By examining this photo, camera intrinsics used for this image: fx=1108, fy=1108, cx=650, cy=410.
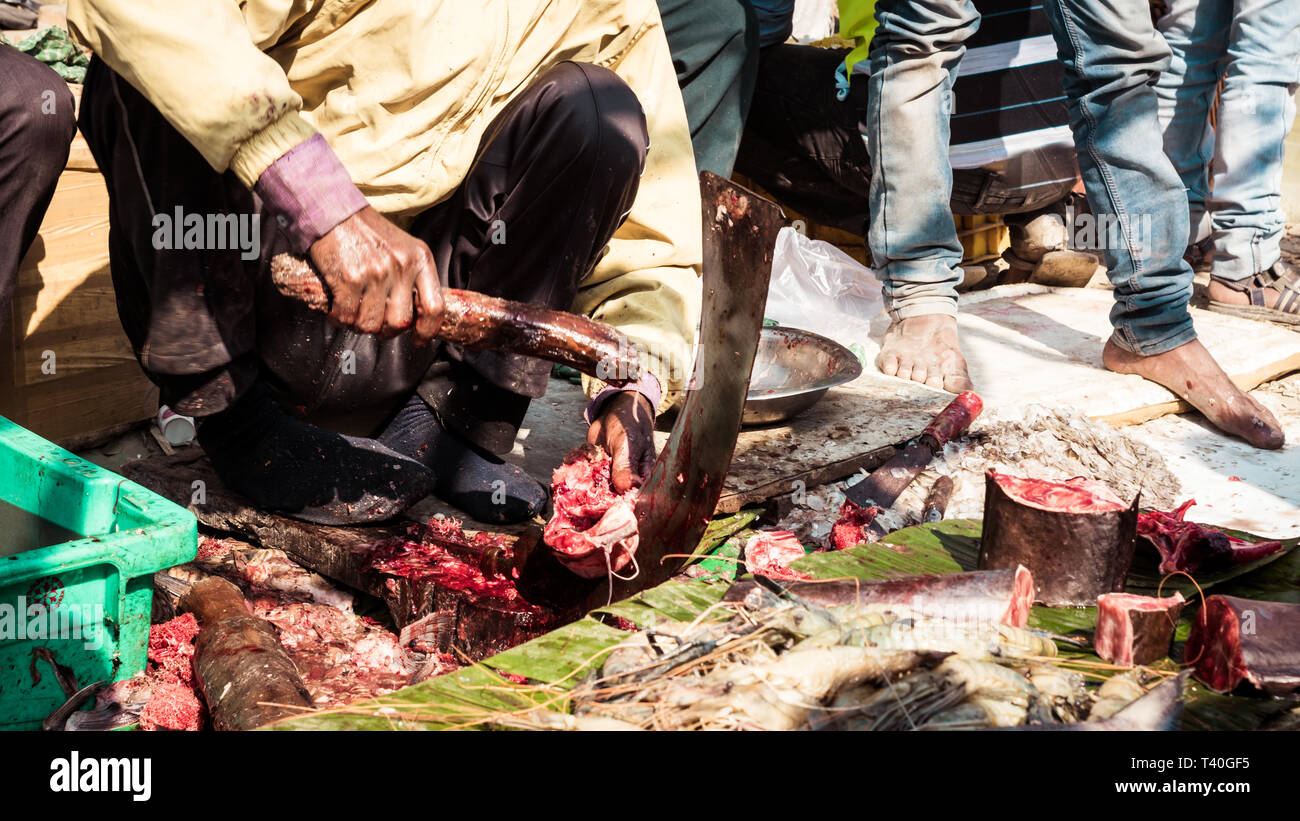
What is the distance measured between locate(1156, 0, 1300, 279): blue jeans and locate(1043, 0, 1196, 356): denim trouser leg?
4.62ft

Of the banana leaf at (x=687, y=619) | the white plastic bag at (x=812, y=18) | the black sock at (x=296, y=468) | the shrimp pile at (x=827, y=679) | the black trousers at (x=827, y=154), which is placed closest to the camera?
the shrimp pile at (x=827, y=679)

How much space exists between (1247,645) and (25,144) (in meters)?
2.75

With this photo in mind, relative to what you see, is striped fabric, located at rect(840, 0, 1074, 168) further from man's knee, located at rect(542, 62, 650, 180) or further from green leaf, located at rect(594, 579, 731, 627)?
green leaf, located at rect(594, 579, 731, 627)

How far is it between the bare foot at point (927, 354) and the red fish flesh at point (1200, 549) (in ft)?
5.67

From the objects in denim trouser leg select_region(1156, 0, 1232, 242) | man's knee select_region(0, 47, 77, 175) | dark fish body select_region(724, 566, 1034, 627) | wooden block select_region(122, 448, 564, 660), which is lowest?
wooden block select_region(122, 448, 564, 660)

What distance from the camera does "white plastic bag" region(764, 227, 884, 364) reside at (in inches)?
198

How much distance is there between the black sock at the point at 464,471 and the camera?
3.03m

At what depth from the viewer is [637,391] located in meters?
2.91

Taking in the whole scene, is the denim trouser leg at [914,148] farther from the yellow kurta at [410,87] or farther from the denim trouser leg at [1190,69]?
the denim trouser leg at [1190,69]

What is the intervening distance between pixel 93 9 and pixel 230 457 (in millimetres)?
1137

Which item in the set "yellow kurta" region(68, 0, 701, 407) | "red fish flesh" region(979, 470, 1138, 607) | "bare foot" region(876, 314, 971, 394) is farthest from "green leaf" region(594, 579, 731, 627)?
"bare foot" region(876, 314, 971, 394)

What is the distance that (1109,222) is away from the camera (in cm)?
436

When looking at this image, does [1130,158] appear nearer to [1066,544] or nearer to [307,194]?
[1066,544]

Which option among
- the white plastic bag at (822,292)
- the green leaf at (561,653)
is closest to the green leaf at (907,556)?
the green leaf at (561,653)
